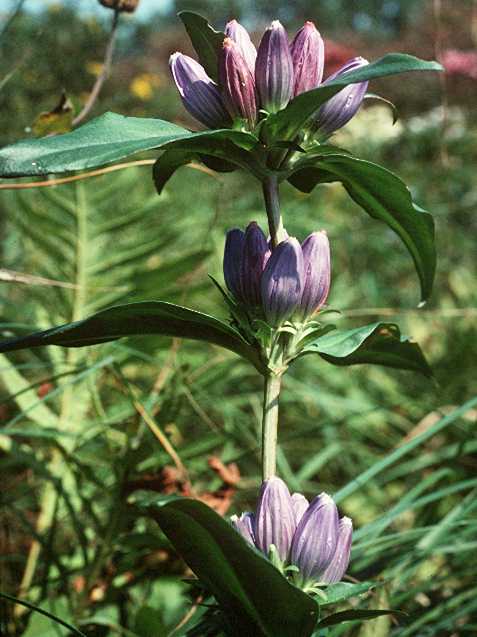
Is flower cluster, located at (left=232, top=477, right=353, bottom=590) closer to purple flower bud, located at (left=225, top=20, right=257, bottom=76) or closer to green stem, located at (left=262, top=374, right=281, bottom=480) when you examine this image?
green stem, located at (left=262, top=374, right=281, bottom=480)

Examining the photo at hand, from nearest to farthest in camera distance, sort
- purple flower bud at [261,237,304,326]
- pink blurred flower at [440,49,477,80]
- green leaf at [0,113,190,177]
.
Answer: green leaf at [0,113,190,177]
purple flower bud at [261,237,304,326]
pink blurred flower at [440,49,477,80]

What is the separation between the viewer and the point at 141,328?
543 millimetres

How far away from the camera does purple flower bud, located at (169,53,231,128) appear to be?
55cm

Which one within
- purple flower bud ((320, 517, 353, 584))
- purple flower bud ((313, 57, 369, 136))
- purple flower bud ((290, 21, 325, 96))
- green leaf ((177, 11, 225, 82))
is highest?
green leaf ((177, 11, 225, 82))

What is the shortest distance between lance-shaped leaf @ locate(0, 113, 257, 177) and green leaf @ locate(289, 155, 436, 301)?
3.0 inches

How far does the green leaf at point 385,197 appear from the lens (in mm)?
537

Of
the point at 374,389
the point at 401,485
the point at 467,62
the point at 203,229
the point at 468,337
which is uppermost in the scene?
the point at 467,62

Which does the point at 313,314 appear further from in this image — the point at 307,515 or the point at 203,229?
the point at 203,229

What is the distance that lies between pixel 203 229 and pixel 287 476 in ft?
→ 3.06

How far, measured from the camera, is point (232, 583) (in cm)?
49

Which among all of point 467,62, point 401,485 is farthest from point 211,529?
point 467,62

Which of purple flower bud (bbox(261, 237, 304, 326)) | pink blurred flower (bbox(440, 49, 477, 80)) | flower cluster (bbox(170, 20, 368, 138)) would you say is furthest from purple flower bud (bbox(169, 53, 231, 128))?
pink blurred flower (bbox(440, 49, 477, 80))

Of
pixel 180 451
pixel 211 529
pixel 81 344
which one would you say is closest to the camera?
pixel 211 529

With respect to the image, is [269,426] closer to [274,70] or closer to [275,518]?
[275,518]
